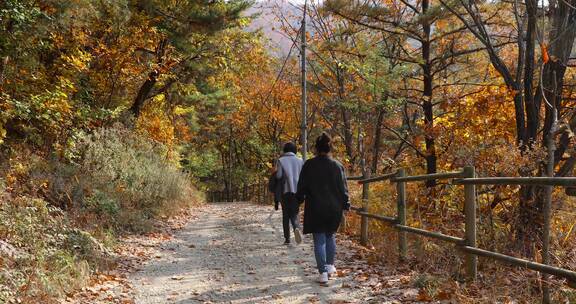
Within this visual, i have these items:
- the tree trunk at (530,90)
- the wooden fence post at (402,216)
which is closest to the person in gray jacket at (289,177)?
the wooden fence post at (402,216)

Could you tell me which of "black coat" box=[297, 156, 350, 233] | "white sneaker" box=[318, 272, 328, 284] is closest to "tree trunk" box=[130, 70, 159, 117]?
"black coat" box=[297, 156, 350, 233]

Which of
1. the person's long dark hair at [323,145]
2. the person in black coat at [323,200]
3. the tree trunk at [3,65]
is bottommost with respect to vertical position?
the person in black coat at [323,200]

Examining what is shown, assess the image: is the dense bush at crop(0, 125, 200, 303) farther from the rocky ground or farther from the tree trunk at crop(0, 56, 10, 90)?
the tree trunk at crop(0, 56, 10, 90)

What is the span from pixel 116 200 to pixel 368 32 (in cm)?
781

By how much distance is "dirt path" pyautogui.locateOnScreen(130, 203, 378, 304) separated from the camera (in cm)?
607

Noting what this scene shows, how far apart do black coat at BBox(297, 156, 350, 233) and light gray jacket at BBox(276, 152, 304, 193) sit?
8.33ft

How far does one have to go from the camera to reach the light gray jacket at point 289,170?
933cm

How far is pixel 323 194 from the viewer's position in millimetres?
6594

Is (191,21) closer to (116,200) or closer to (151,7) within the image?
(151,7)

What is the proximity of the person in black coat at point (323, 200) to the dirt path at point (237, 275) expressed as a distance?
42cm

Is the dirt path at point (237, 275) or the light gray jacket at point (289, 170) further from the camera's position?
the light gray jacket at point (289, 170)

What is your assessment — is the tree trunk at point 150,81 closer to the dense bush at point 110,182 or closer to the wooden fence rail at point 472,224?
the dense bush at point 110,182

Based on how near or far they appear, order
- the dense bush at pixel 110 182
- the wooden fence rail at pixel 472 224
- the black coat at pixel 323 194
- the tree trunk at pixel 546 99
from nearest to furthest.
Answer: the wooden fence rail at pixel 472 224, the black coat at pixel 323 194, the tree trunk at pixel 546 99, the dense bush at pixel 110 182

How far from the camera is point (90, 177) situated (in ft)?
36.1
